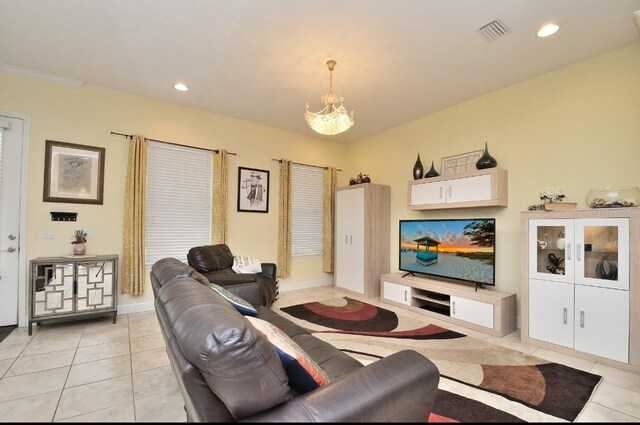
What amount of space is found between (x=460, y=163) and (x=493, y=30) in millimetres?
1821

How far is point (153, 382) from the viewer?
2.19m

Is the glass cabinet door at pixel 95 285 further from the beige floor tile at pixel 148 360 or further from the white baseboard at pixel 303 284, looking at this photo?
the white baseboard at pixel 303 284

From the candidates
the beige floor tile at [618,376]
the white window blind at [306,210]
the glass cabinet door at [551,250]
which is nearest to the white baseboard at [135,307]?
the white window blind at [306,210]

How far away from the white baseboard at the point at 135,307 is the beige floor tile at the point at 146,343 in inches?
41.0

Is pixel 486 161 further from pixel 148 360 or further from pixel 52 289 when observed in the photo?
pixel 52 289

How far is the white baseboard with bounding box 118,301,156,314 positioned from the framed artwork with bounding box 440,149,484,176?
176 inches

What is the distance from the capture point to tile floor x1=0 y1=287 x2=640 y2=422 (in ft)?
6.15

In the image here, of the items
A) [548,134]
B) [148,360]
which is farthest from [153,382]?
[548,134]

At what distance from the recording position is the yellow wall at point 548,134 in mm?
2861

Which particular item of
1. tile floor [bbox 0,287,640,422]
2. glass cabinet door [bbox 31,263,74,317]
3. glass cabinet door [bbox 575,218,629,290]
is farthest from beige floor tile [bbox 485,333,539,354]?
glass cabinet door [bbox 31,263,74,317]

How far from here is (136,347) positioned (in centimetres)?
281

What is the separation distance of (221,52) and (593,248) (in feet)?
12.8

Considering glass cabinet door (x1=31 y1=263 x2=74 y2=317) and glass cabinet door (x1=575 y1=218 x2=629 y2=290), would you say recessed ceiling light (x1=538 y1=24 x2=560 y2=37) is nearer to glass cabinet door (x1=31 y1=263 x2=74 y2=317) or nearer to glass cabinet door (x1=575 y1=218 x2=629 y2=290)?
glass cabinet door (x1=575 y1=218 x2=629 y2=290)

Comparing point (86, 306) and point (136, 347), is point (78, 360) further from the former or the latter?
point (86, 306)
